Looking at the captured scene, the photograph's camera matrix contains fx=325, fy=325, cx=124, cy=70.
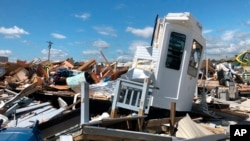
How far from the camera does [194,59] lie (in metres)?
10.6

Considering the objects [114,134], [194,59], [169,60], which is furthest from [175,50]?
[114,134]

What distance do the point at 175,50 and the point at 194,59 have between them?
112cm

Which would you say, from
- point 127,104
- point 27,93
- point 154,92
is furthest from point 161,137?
point 27,93

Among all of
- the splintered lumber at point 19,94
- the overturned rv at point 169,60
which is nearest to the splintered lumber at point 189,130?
the overturned rv at point 169,60

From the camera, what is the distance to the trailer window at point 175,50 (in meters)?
9.64

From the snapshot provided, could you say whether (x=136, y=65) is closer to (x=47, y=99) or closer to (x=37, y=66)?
(x=47, y=99)

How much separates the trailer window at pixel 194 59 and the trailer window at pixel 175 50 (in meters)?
0.57

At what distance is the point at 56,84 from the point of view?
12.8 m

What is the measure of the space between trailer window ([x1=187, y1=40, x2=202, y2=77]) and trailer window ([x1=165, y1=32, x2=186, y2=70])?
57 cm

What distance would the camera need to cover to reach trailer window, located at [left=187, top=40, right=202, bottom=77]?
404 inches

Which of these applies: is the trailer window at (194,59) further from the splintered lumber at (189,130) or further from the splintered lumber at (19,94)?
the splintered lumber at (19,94)

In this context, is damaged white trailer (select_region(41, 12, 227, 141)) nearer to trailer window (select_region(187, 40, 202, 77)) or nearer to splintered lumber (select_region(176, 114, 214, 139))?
trailer window (select_region(187, 40, 202, 77))

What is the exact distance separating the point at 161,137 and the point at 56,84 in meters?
6.81

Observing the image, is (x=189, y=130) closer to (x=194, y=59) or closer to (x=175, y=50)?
(x=175, y=50)
